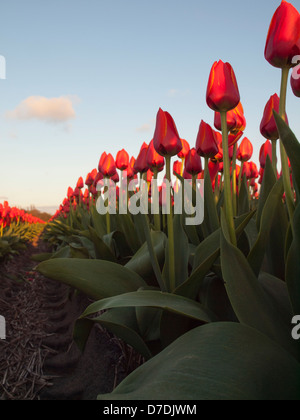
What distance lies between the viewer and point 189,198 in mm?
1525

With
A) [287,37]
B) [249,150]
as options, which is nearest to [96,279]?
[287,37]

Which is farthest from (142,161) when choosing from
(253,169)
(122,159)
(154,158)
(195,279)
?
(253,169)

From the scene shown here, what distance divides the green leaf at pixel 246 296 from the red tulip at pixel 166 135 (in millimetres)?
460

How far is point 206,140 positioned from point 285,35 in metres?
0.50

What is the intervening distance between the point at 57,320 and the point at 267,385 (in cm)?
265

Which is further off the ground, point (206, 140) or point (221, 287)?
point (206, 140)

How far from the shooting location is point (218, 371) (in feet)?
1.55

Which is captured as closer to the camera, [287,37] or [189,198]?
[287,37]

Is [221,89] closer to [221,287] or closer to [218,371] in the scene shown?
[221,287]

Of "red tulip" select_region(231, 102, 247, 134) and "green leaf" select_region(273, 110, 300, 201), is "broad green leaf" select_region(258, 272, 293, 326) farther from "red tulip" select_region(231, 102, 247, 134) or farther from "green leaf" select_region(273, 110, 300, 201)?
"red tulip" select_region(231, 102, 247, 134)

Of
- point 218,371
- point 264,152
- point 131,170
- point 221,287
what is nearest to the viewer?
point 218,371

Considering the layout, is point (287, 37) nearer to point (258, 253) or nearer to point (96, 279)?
point (258, 253)

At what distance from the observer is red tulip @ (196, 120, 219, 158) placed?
1238 mm
